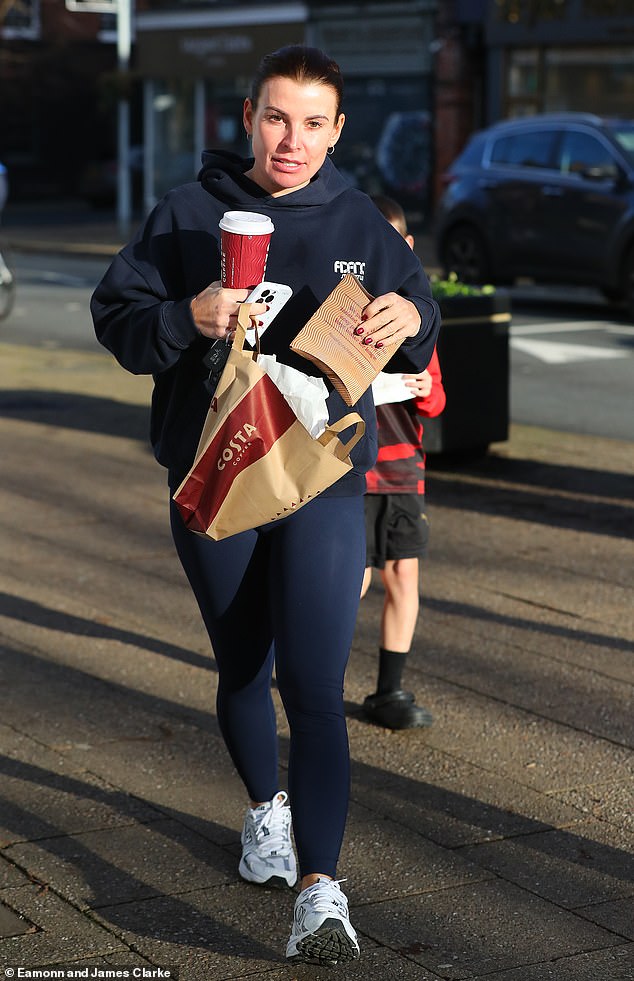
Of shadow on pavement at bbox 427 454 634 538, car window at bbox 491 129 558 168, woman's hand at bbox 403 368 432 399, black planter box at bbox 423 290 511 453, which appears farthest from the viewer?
car window at bbox 491 129 558 168

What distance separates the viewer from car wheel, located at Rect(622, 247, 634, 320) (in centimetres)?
1562

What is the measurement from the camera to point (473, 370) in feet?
27.9

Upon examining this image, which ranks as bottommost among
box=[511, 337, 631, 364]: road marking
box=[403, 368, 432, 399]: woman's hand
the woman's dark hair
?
box=[511, 337, 631, 364]: road marking

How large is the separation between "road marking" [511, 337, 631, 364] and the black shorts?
8.52 metres

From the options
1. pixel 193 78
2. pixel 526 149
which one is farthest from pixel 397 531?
pixel 193 78

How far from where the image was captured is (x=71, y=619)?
227 inches

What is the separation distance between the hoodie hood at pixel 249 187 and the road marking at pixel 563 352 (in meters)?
9.94

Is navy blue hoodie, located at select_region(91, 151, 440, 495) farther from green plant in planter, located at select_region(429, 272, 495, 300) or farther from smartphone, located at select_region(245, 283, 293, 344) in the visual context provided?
green plant in planter, located at select_region(429, 272, 495, 300)

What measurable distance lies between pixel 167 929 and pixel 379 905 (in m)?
0.49

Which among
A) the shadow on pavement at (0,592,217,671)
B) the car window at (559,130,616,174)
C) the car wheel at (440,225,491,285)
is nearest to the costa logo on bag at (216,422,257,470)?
the shadow on pavement at (0,592,217,671)

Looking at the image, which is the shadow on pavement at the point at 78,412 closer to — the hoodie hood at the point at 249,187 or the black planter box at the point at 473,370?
the black planter box at the point at 473,370

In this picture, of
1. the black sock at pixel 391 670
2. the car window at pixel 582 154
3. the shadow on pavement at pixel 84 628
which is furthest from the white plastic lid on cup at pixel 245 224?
the car window at pixel 582 154

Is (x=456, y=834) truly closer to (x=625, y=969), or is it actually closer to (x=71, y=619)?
(x=625, y=969)

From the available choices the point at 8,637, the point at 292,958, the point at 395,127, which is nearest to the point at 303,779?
the point at 292,958
